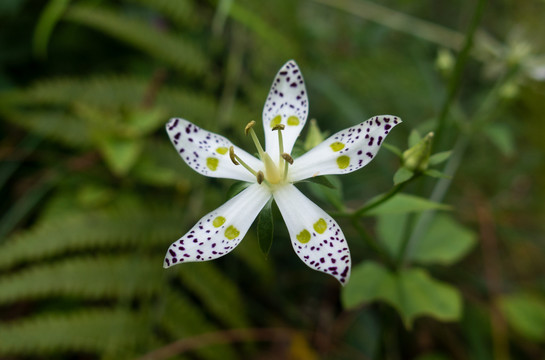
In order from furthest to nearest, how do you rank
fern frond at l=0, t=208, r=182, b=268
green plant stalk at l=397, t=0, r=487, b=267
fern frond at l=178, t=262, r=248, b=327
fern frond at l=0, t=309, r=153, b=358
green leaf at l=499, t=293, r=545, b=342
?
green leaf at l=499, t=293, r=545, b=342 → fern frond at l=178, t=262, r=248, b=327 → fern frond at l=0, t=208, r=182, b=268 → fern frond at l=0, t=309, r=153, b=358 → green plant stalk at l=397, t=0, r=487, b=267

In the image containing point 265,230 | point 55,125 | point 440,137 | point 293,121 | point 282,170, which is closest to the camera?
point 265,230

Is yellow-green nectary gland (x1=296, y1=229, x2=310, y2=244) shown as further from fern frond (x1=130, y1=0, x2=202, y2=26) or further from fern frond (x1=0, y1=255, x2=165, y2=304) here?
fern frond (x1=130, y1=0, x2=202, y2=26)

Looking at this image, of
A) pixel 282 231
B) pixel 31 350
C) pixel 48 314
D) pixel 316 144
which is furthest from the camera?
pixel 282 231

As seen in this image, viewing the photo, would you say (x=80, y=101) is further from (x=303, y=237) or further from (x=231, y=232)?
(x=303, y=237)

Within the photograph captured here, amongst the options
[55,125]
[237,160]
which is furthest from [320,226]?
[55,125]

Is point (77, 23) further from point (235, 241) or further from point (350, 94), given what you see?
point (235, 241)

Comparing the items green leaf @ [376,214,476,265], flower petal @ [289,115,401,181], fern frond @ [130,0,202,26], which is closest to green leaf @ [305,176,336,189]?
flower petal @ [289,115,401,181]

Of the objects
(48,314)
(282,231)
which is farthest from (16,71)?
(282,231)
